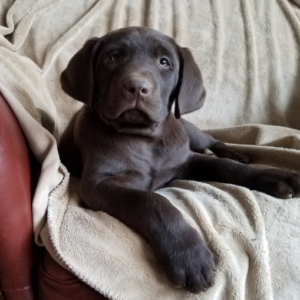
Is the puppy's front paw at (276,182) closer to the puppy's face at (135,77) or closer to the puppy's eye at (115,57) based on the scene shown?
the puppy's face at (135,77)

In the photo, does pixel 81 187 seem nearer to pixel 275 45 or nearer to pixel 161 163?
pixel 161 163

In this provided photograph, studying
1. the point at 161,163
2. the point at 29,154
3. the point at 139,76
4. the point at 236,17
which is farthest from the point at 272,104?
the point at 29,154

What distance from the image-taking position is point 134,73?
1.42 meters

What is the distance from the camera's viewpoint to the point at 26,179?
1350mm

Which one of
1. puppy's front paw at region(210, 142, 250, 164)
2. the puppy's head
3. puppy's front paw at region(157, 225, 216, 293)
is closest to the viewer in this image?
puppy's front paw at region(157, 225, 216, 293)

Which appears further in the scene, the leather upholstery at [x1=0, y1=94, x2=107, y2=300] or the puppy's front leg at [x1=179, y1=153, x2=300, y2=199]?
the puppy's front leg at [x1=179, y1=153, x2=300, y2=199]

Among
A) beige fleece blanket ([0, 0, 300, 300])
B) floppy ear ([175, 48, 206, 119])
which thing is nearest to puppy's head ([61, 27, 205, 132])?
floppy ear ([175, 48, 206, 119])

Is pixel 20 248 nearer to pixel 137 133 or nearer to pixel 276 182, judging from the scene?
pixel 137 133

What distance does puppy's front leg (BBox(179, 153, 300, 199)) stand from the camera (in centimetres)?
150

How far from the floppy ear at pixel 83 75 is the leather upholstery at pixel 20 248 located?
308 millimetres

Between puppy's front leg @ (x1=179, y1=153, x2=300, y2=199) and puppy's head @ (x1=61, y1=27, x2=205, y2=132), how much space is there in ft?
0.85

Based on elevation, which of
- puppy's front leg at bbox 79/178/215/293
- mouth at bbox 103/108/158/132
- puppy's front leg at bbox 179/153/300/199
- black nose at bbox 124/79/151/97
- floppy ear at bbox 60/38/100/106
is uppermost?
black nose at bbox 124/79/151/97

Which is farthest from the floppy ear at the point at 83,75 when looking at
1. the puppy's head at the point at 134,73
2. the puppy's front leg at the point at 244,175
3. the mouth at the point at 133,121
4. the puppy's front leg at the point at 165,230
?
the puppy's front leg at the point at 244,175

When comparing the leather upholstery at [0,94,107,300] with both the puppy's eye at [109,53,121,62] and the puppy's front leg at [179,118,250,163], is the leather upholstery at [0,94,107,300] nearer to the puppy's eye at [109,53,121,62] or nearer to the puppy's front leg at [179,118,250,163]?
the puppy's eye at [109,53,121,62]
